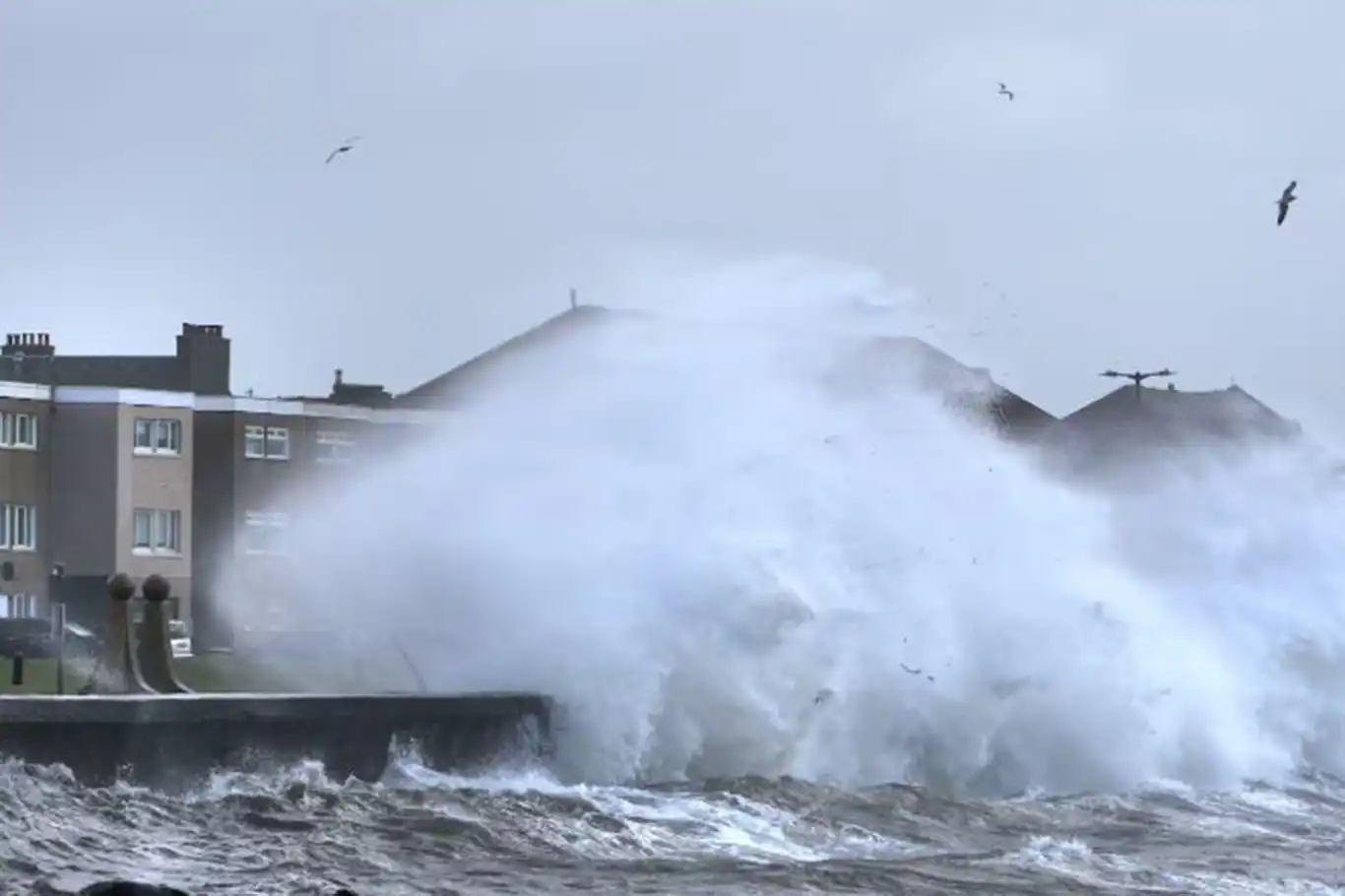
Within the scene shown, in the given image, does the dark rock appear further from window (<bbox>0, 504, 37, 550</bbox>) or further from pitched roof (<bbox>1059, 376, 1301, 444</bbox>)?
window (<bbox>0, 504, 37, 550</bbox>)

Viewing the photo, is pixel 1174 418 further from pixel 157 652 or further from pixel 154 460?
pixel 157 652

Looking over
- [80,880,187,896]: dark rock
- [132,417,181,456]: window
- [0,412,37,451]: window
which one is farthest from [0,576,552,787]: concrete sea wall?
[132,417,181,456]: window

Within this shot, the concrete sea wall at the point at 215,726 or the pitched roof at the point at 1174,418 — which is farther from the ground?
the pitched roof at the point at 1174,418

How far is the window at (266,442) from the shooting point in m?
61.7

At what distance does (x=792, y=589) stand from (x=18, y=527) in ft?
103

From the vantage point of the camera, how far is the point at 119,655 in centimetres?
2617

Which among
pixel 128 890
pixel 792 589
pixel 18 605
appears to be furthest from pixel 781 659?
pixel 18 605

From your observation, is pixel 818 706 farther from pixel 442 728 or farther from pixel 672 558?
pixel 442 728

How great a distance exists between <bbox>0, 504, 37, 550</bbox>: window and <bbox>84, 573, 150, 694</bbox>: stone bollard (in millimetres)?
30708

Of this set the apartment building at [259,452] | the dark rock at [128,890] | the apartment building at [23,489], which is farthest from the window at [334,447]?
the dark rock at [128,890]

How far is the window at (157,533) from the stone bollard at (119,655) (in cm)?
3205

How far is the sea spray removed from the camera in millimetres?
28047

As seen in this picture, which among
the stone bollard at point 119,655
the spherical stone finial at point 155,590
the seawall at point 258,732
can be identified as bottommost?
the seawall at point 258,732

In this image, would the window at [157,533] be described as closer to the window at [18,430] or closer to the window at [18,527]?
the window at [18,527]
